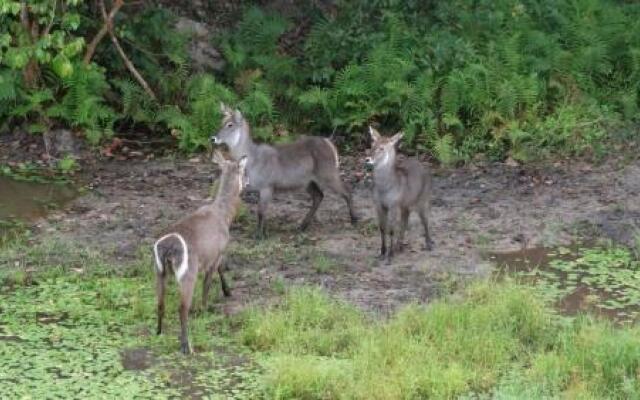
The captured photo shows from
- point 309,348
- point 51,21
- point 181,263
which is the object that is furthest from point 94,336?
point 51,21

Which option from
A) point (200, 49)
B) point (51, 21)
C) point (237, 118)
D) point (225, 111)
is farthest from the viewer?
point (200, 49)

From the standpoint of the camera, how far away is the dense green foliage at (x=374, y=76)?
12.7 meters

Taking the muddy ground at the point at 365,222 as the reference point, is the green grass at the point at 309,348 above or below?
below

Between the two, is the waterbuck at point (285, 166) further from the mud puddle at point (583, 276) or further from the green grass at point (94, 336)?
the mud puddle at point (583, 276)

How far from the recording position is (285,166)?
1087 cm

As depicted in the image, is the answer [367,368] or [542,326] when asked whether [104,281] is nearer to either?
[367,368]

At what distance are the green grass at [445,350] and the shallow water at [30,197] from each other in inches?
131

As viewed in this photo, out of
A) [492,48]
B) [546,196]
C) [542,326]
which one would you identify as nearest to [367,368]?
[542,326]

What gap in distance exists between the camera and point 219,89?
13102 mm

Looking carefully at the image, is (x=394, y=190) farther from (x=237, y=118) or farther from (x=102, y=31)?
(x=102, y=31)

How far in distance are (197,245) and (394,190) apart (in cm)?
236

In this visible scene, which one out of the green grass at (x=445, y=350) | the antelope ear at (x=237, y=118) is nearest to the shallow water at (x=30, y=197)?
the antelope ear at (x=237, y=118)

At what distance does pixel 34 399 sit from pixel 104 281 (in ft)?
7.03

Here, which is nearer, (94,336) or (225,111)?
(94,336)
